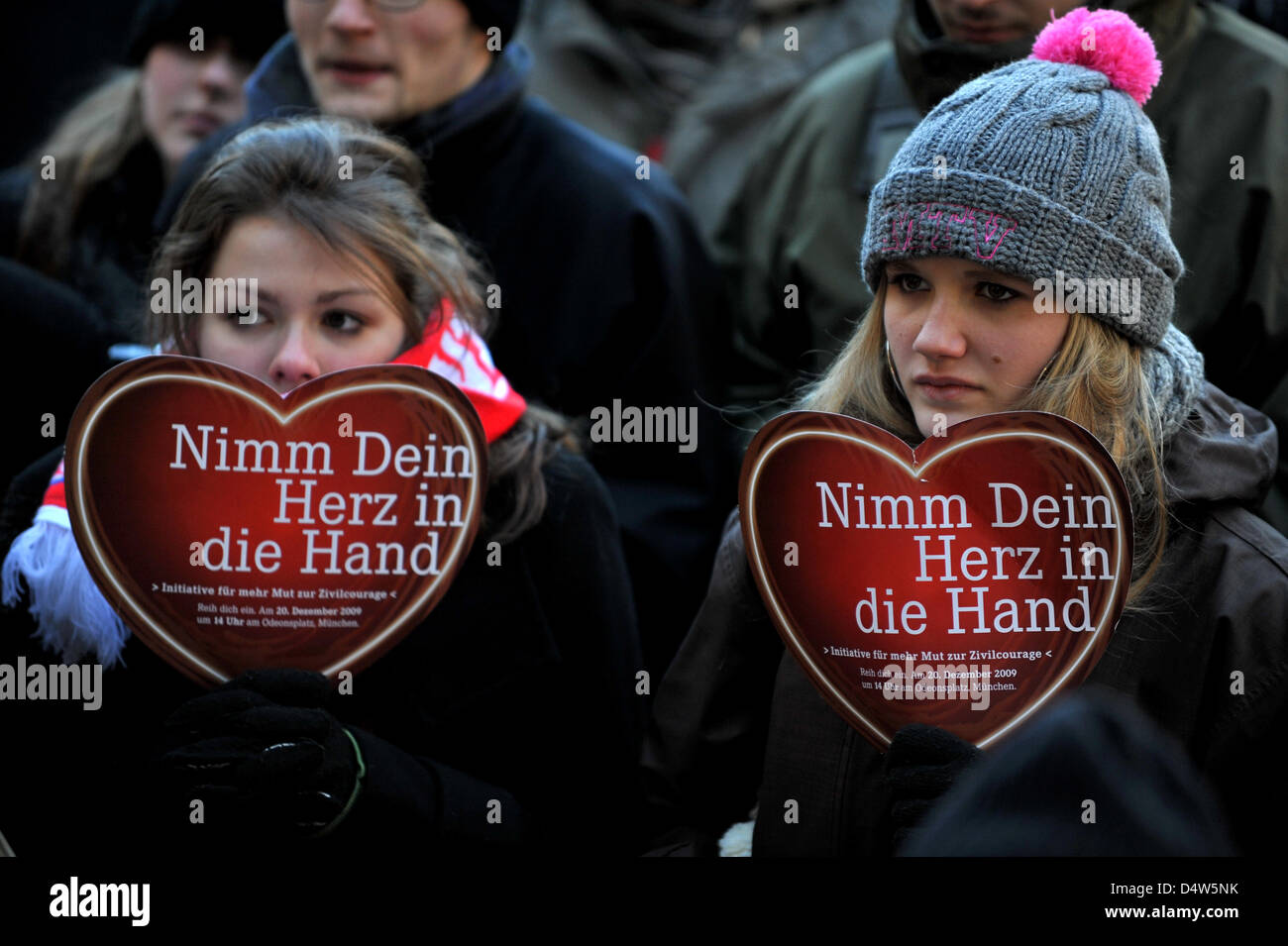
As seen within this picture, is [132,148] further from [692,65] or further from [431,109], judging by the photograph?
[692,65]

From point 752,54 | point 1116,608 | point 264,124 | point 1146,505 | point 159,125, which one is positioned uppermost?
point 752,54

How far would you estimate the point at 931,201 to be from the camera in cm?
218

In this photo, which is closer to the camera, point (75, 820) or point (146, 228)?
point (75, 820)

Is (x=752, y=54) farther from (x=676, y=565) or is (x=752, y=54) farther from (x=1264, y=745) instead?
(x=1264, y=745)

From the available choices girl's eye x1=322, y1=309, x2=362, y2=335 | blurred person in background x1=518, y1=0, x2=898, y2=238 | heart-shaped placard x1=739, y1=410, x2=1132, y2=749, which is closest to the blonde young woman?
heart-shaped placard x1=739, y1=410, x2=1132, y2=749

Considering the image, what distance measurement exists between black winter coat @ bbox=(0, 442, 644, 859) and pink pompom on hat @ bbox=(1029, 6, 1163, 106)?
108 centimetres

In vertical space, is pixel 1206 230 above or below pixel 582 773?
above

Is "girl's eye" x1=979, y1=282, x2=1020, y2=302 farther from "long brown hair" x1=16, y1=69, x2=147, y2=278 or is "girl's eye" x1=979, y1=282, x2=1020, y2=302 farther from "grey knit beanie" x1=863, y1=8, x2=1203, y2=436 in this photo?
"long brown hair" x1=16, y1=69, x2=147, y2=278

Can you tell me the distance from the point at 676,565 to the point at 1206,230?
128cm

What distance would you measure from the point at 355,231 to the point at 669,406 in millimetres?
1117

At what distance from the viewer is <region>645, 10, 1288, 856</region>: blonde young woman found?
2.07 meters

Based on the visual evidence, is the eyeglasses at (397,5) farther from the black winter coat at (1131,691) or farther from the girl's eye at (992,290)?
the girl's eye at (992,290)
